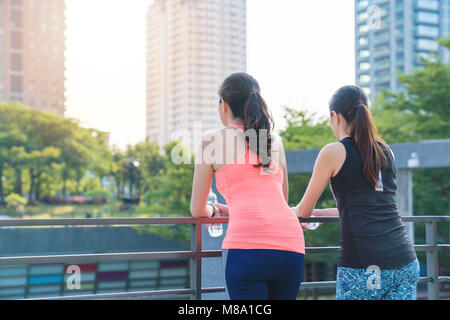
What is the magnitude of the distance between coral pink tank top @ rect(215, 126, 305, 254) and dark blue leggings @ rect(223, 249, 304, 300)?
1.0 inches

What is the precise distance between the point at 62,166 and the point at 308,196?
35978mm

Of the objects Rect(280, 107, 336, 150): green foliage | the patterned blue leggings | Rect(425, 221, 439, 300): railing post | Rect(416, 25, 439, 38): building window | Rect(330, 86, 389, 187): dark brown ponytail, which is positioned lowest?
Rect(425, 221, 439, 300): railing post

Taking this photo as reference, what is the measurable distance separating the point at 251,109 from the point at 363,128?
428 millimetres

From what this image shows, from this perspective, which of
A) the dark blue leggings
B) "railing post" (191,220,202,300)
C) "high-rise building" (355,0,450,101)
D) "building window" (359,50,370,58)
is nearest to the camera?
the dark blue leggings

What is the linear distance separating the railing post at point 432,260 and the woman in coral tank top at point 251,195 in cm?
180

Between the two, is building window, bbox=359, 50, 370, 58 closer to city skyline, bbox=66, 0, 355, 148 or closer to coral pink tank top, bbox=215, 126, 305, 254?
city skyline, bbox=66, 0, 355, 148

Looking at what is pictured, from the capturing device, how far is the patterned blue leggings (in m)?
1.79

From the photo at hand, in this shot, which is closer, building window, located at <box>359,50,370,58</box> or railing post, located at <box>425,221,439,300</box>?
railing post, located at <box>425,221,439,300</box>

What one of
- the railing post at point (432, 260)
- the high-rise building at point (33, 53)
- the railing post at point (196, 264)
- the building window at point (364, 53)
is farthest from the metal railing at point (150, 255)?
the building window at point (364, 53)

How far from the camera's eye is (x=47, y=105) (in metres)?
64.4

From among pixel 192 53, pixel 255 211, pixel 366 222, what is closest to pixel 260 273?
pixel 255 211

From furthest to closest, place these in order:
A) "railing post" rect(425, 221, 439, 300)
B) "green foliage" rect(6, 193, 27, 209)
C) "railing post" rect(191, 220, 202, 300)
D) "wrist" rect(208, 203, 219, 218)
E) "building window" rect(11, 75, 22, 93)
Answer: "building window" rect(11, 75, 22, 93) < "green foliage" rect(6, 193, 27, 209) < "railing post" rect(425, 221, 439, 300) < "railing post" rect(191, 220, 202, 300) < "wrist" rect(208, 203, 219, 218)

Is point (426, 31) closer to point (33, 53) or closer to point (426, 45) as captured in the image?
point (426, 45)

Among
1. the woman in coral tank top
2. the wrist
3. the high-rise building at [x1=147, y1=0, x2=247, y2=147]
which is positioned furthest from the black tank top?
the high-rise building at [x1=147, y1=0, x2=247, y2=147]
